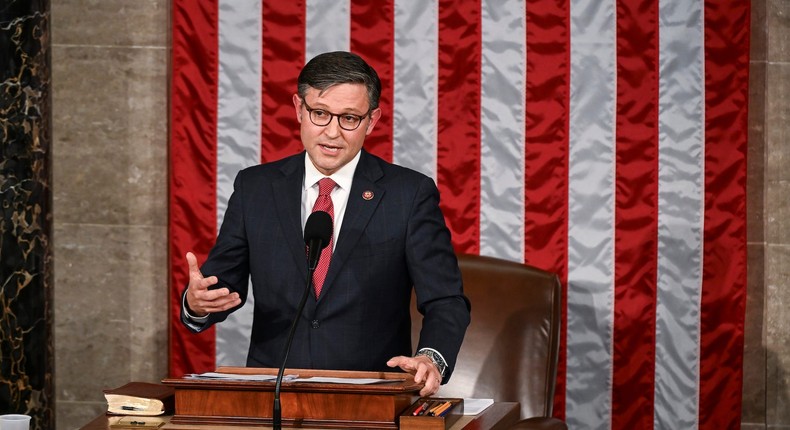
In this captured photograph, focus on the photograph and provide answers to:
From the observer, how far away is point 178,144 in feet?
14.0

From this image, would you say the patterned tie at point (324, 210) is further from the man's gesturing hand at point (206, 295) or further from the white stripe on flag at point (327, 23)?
the white stripe on flag at point (327, 23)

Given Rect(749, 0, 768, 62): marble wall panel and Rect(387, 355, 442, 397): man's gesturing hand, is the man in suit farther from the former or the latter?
Rect(749, 0, 768, 62): marble wall panel

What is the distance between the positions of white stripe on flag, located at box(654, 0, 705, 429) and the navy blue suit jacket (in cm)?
174

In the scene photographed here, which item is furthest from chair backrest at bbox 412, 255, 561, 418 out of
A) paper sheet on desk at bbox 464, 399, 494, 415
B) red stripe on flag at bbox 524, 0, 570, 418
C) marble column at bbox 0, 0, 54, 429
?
marble column at bbox 0, 0, 54, 429

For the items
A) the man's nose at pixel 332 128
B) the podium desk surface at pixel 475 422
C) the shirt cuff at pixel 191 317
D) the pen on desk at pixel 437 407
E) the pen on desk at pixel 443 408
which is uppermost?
the man's nose at pixel 332 128

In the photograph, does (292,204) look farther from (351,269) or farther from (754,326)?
(754,326)

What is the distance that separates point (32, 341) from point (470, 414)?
94.7 inches

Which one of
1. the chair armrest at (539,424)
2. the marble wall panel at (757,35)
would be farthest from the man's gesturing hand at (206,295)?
the marble wall panel at (757,35)

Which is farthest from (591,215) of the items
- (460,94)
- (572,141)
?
(460,94)

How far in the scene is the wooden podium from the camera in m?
2.11

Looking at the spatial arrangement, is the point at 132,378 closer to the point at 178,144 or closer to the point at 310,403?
the point at 178,144

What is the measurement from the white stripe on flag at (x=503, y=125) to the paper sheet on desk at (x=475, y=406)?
1.72 metres

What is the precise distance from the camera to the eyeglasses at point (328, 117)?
2598mm

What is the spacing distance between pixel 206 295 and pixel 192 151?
2.02m
